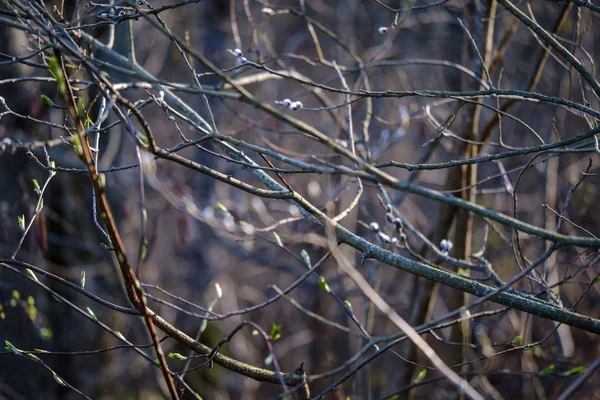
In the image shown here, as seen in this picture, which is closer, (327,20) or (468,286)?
(468,286)

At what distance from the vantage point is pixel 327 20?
26.1ft

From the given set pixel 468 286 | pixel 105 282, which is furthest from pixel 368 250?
pixel 105 282

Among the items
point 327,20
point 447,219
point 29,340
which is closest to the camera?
point 447,219

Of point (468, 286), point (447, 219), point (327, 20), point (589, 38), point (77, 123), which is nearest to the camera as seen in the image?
point (77, 123)

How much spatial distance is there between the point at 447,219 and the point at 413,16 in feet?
11.3

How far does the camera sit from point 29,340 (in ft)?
15.1

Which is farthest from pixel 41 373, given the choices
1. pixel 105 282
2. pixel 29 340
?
pixel 105 282

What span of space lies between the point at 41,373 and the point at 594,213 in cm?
558

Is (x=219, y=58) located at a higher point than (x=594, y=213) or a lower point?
higher

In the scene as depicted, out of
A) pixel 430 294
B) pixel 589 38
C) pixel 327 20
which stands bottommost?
pixel 430 294

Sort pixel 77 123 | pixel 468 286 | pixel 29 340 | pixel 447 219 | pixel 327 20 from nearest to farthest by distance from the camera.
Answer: pixel 77 123 → pixel 468 286 → pixel 447 219 → pixel 29 340 → pixel 327 20

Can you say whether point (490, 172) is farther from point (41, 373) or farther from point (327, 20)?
point (41, 373)

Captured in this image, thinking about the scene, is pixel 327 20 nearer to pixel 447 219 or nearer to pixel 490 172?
pixel 490 172

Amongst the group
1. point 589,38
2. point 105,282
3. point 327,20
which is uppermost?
point 327,20
